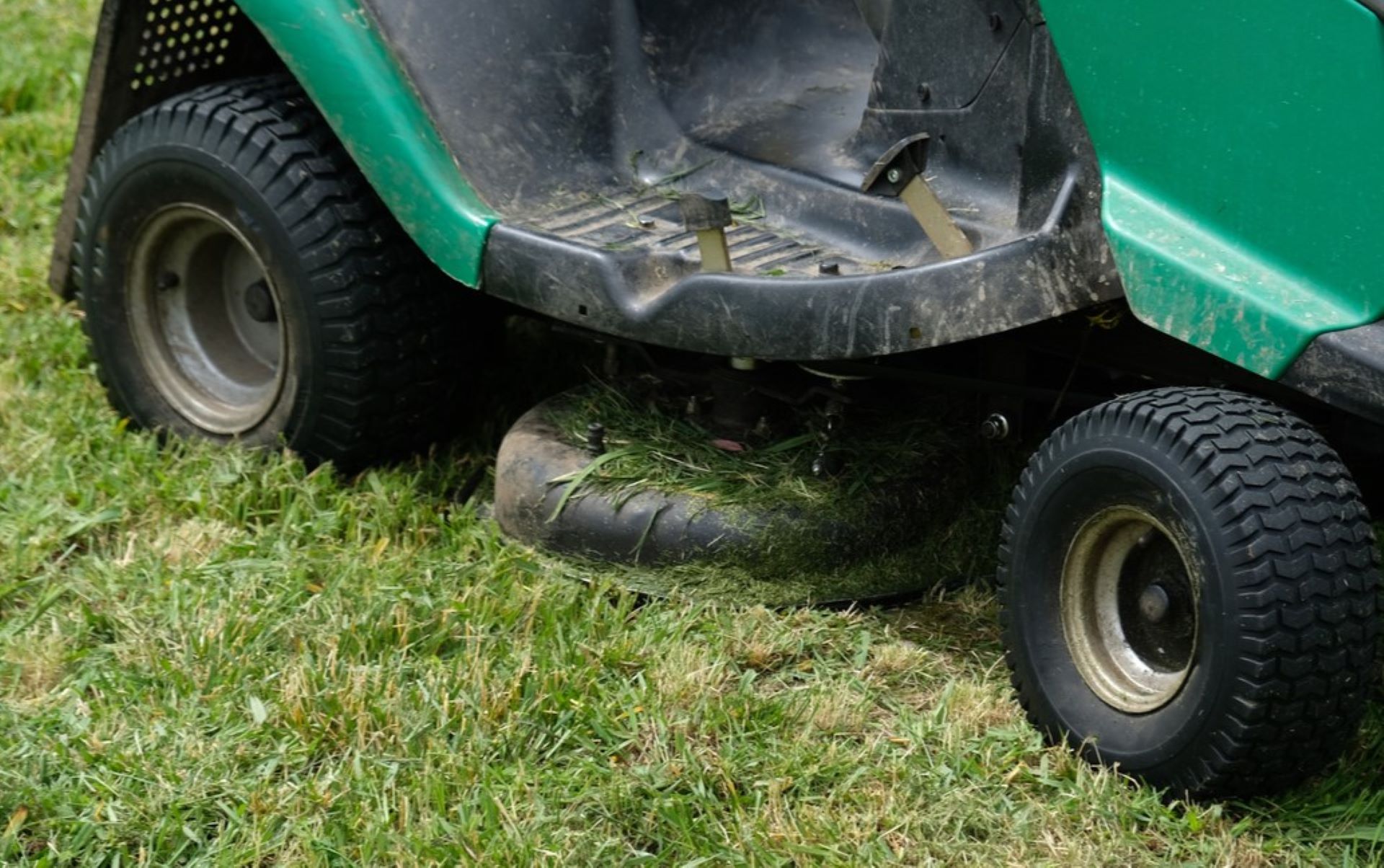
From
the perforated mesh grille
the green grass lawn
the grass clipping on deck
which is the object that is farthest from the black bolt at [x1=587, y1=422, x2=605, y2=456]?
the perforated mesh grille

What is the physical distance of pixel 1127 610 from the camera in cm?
278

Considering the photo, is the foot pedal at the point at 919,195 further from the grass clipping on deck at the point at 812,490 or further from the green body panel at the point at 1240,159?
the grass clipping on deck at the point at 812,490

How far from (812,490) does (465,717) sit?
2.35ft

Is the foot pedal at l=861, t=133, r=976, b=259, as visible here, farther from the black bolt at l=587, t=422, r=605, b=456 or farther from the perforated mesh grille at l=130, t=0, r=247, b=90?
the perforated mesh grille at l=130, t=0, r=247, b=90

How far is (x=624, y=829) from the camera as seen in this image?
8.64ft

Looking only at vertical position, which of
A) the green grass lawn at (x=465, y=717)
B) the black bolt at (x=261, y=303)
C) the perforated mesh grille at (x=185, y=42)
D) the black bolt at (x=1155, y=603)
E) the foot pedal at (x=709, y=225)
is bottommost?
the green grass lawn at (x=465, y=717)

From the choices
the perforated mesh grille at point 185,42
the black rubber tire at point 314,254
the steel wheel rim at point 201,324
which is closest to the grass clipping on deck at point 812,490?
the black rubber tire at point 314,254

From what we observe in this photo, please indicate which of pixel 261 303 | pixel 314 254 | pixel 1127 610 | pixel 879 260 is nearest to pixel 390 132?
pixel 314 254

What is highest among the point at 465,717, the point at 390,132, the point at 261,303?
the point at 390,132

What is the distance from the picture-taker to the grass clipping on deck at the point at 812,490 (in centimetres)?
320

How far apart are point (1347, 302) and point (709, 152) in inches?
50.8

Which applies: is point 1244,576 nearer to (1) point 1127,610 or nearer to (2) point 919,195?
(1) point 1127,610

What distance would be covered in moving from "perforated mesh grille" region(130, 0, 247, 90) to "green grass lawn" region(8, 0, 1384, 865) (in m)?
0.82

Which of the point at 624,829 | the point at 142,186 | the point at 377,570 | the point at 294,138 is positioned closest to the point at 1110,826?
the point at 624,829
